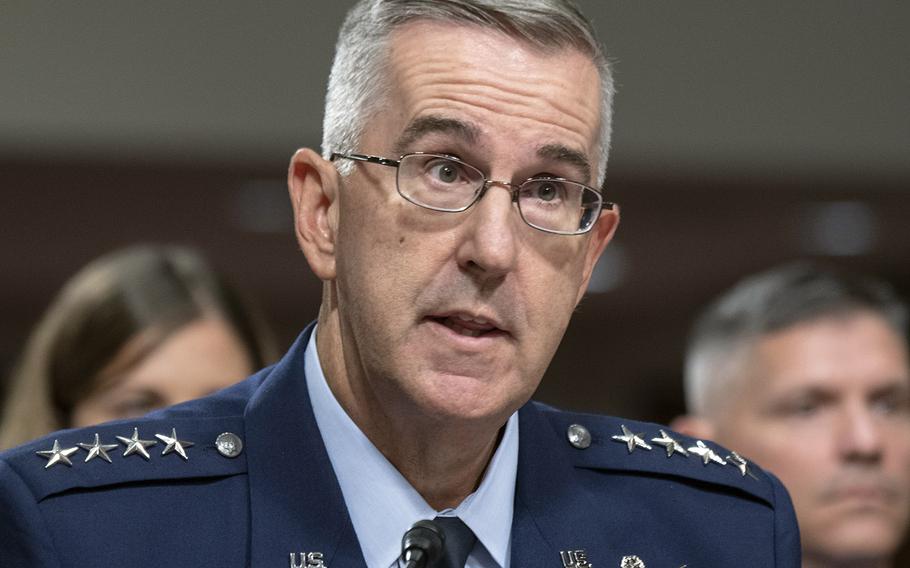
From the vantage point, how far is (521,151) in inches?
71.3

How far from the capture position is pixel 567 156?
185cm

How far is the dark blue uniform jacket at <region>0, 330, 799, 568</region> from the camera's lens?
1.72 metres

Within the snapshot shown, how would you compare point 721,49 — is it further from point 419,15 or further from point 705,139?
point 419,15

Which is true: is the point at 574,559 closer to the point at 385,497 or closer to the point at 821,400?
the point at 385,497

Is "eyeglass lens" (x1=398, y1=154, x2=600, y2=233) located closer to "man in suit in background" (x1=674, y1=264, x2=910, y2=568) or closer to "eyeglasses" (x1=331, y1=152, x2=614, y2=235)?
"eyeglasses" (x1=331, y1=152, x2=614, y2=235)

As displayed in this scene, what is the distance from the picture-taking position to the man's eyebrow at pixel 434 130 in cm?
180

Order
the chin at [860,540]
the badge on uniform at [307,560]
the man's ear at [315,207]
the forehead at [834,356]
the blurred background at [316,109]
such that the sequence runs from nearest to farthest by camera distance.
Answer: the badge on uniform at [307,560], the man's ear at [315,207], the chin at [860,540], the forehead at [834,356], the blurred background at [316,109]

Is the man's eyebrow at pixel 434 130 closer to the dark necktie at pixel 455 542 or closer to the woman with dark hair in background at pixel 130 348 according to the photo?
the dark necktie at pixel 455 542

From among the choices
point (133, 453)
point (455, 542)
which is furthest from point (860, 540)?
point (133, 453)

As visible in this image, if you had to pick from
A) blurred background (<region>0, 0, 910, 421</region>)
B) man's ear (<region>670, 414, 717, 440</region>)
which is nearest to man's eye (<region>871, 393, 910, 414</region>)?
man's ear (<region>670, 414, 717, 440</region>)

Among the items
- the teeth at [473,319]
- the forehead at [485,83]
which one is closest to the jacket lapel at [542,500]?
the teeth at [473,319]

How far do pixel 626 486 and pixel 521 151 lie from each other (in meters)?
0.54

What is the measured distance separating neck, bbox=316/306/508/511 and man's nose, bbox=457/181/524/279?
7.5 inches

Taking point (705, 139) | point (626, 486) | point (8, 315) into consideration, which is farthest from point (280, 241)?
point (626, 486)
